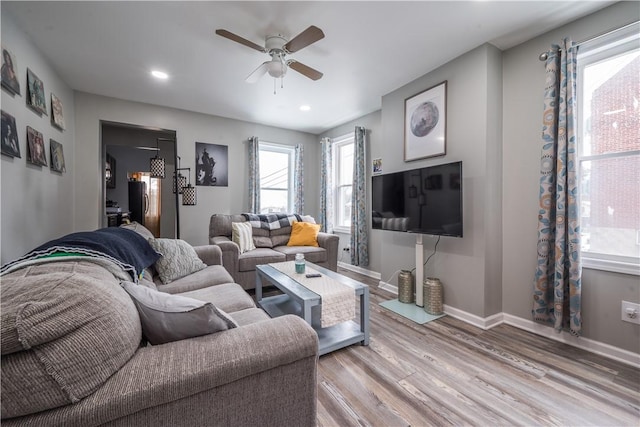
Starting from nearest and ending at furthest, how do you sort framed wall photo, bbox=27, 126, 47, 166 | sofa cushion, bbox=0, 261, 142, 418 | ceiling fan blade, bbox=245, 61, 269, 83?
sofa cushion, bbox=0, 261, 142, 418
framed wall photo, bbox=27, 126, 47, 166
ceiling fan blade, bbox=245, 61, 269, 83

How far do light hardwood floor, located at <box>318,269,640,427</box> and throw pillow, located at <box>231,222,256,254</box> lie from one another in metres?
2.04

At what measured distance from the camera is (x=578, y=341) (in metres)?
2.03

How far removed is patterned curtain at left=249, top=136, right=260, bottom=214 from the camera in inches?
173

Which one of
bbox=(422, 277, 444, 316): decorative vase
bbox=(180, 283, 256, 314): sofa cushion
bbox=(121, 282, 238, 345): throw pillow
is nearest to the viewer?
bbox=(121, 282, 238, 345): throw pillow

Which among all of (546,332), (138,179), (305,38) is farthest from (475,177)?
(138,179)

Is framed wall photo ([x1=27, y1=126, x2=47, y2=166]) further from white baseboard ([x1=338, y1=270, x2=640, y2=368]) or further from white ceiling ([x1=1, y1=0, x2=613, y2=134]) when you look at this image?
white baseboard ([x1=338, y1=270, x2=640, y2=368])

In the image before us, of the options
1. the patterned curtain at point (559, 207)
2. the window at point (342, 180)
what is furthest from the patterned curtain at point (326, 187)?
the patterned curtain at point (559, 207)

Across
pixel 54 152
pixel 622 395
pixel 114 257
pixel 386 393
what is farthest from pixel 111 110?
pixel 622 395

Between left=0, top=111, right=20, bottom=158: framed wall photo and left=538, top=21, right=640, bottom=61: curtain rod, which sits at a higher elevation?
left=538, top=21, right=640, bottom=61: curtain rod

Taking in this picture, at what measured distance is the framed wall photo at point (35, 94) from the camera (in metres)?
2.16

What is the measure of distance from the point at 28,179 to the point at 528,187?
14.2ft

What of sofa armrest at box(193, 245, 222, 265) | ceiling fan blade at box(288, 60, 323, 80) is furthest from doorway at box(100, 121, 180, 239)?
ceiling fan blade at box(288, 60, 323, 80)

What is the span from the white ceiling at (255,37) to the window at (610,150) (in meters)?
0.35

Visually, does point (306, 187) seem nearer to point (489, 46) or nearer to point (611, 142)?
point (489, 46)
